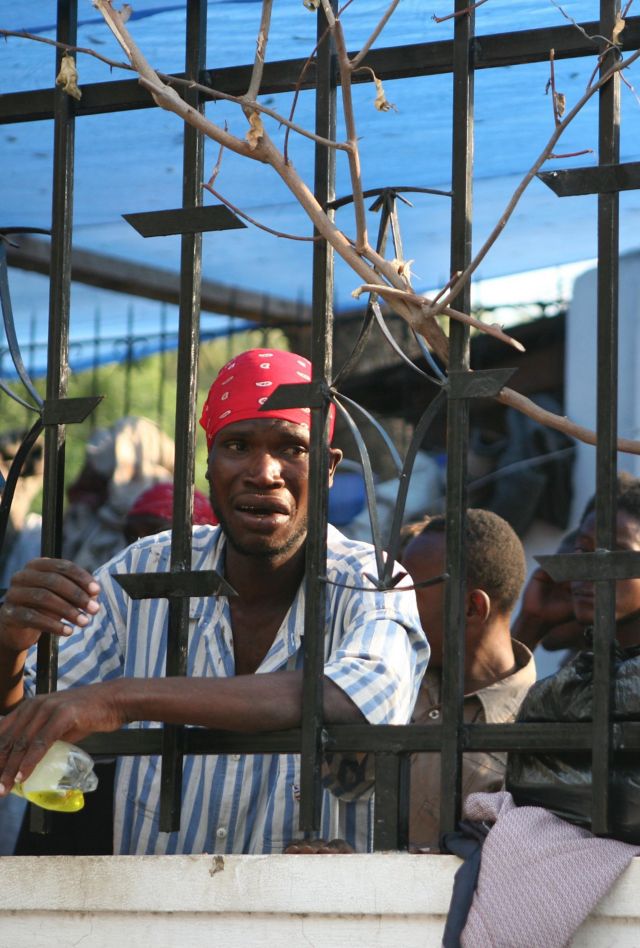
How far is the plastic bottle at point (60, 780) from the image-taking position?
239 cm

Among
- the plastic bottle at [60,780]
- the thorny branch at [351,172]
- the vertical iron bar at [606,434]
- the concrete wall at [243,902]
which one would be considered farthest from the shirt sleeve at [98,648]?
the vertical iron bar at [606,434]

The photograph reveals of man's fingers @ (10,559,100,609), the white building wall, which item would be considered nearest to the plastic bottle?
man's fingers @ (10,559,100,609)

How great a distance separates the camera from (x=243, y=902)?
2.27m

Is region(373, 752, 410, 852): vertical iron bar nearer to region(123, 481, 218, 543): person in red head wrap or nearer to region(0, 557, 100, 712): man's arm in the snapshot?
region(0, 557, 100, 712): man's arm

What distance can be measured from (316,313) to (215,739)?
73 cm

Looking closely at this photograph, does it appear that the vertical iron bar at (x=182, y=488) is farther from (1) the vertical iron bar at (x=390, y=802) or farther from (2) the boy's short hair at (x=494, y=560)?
(2) the boy's short hair at (x=494, y=560)

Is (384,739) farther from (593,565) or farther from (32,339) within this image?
(32,339)

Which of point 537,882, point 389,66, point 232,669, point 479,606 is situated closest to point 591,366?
point 479,606

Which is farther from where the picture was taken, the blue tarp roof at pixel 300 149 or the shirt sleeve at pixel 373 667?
the blue tarp roof at pixel 300 149

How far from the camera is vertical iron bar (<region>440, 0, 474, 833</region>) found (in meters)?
2.27

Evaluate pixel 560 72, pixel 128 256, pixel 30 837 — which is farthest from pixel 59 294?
pixel 128 256

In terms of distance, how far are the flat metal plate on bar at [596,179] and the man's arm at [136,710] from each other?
0.92 metres

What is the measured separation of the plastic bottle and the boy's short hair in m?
1.72

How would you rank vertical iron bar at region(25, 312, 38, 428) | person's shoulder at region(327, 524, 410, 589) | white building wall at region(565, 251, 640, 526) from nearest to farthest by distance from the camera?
person's shoulder at region(327, 524, 410, 589) → white building wall at region(565, 251, 640, 526) → vertical iron bar at region(25, 312, 38, 428)
